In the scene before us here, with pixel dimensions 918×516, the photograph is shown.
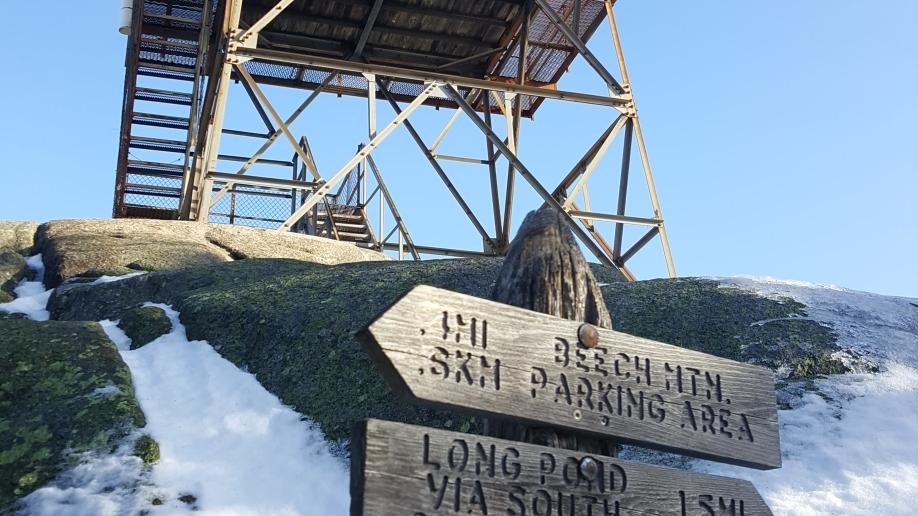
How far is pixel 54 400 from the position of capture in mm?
7711

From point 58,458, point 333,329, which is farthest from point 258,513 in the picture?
point 333,329

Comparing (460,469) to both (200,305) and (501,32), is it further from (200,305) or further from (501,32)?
(501,32)

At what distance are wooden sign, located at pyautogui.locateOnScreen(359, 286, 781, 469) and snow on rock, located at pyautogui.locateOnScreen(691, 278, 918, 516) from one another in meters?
2.40

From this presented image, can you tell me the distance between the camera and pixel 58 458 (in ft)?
22.7

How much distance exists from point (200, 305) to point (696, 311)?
5093 millimetres

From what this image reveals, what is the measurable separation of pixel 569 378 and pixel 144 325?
6.98 meters

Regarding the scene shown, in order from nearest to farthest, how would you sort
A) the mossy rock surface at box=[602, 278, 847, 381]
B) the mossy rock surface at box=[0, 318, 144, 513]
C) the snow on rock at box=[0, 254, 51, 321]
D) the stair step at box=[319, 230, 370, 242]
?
the mossy rock surface at box=[0, 318, 144, 513] < the mossy rock surface at box=[602, 278, 847, 381] < the snow on rock at box=[0, 254, 51, 321] < the stair step at box=[319, 230, 370, 242]

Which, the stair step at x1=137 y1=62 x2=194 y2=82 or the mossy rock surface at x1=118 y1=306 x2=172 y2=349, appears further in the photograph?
Answer: the stair step at x1=137 y1=62 x2=194 y2=82

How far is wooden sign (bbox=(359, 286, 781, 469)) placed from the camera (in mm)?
3750

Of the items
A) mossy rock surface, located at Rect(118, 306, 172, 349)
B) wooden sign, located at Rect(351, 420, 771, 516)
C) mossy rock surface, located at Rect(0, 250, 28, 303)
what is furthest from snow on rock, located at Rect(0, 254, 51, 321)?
wooden sign, located at Rect(351, 420, 771, 516)

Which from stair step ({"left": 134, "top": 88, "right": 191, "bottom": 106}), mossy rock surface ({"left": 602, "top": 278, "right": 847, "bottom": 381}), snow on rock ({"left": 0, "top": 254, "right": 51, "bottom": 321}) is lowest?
snow on rock ({"left": 0, "top": 254, "right": 51, "bottom": 321})

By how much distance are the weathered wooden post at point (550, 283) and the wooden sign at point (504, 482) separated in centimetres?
22

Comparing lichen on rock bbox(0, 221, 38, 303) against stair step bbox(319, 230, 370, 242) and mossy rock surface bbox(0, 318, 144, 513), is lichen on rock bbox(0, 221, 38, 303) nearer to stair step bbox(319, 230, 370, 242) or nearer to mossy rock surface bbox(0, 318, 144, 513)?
mossy rock surface bbox(0, 318, 144, 513)

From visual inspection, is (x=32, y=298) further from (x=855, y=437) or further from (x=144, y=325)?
(x=855, y=437)
